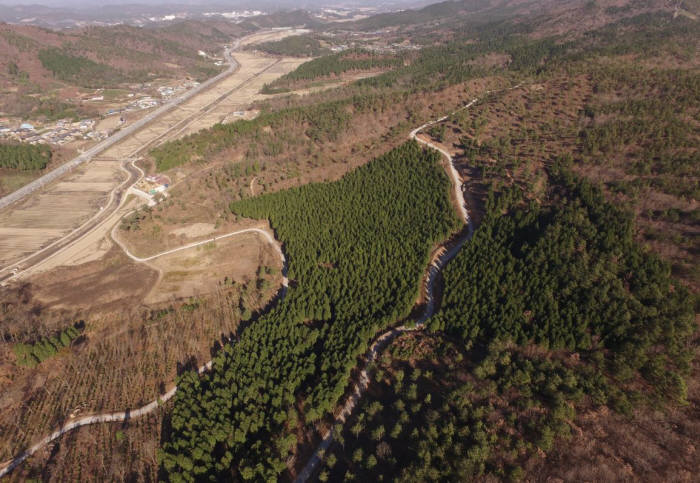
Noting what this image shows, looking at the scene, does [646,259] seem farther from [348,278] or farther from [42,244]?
[42,244]

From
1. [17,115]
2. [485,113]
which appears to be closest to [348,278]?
[485,113]

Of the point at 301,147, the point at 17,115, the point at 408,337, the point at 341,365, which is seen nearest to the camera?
the point at 341,365

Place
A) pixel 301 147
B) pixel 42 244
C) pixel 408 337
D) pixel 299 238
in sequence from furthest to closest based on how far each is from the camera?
pixel 301 147, pixel 42 244, pixel 299 238, pixel 408 337

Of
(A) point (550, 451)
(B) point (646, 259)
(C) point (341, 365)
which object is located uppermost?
(B) point (646, 259)

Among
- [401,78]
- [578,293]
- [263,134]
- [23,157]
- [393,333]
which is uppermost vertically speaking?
[401,78]

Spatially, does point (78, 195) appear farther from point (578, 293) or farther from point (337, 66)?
point (337, 66)

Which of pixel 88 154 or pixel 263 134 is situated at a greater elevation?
pixel 263 134

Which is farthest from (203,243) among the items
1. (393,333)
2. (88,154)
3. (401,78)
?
(401,78)

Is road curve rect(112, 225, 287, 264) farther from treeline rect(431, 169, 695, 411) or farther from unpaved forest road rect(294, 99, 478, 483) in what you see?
treeline rect(431, 169, 695, 411)
